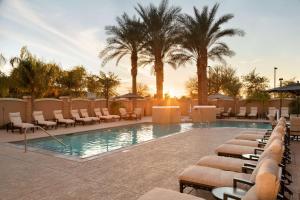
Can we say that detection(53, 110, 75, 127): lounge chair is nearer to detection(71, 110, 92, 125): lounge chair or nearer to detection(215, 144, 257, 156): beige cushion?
detection(71, 110, 92, 125): lounge chair

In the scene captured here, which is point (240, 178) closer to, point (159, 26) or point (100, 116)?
point (100, 116)

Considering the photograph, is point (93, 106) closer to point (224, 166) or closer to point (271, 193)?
point (224, 166)

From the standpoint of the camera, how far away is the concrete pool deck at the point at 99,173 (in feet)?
17.0

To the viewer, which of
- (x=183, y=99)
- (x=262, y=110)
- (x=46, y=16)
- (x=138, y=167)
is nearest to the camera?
(x=138, y=167)

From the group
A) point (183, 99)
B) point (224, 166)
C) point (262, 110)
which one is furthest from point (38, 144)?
point (262, 110)

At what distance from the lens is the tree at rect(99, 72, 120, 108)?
91.3 ft

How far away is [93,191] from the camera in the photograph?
17.1 feet

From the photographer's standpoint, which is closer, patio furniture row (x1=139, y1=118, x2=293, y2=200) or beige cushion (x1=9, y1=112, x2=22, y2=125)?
patio furniture row (x1=139, y1=118, x2=293, y2=200)

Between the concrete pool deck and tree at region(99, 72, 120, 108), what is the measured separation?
17953 mm

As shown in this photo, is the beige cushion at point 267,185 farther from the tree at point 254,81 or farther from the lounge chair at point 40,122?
the tree at point 254,81

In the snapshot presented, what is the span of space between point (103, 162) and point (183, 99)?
69.8 ft

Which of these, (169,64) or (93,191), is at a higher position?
(169,64)

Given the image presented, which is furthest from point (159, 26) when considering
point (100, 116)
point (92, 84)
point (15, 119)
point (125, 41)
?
point (92, 84)

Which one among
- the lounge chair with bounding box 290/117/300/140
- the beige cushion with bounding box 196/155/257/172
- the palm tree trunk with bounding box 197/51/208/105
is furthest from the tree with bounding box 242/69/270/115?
the beige cushion with bounding box 196/155/257/172
